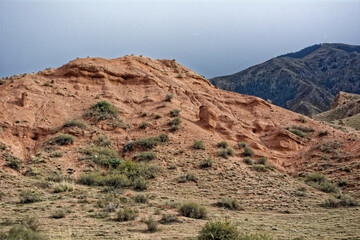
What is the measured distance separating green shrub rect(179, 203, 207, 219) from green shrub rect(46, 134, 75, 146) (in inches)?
410

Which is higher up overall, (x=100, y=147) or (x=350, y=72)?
(x=350, y=72)

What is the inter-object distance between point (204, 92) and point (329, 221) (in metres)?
20.3

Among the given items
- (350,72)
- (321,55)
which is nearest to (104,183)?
(350,72)

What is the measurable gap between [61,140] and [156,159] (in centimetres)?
619

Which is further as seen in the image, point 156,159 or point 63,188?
point 156,159

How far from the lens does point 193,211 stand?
30.1 ft

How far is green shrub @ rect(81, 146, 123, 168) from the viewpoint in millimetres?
15578

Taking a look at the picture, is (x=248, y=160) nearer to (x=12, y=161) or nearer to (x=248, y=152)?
(x=248, y=152)

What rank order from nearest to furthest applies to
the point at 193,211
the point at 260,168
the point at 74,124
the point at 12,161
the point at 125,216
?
the point at 125,216
the point at 193,211
the point at 12,161
the point at 260,168
the point at 74,124

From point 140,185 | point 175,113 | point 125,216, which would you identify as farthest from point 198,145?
point 125,216

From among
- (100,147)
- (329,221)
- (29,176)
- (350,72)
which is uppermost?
(350,72)

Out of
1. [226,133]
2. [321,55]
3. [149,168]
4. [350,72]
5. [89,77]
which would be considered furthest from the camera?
[321,55]

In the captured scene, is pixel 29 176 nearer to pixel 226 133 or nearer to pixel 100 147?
pixel 100 147

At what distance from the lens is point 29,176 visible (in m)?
13.2
